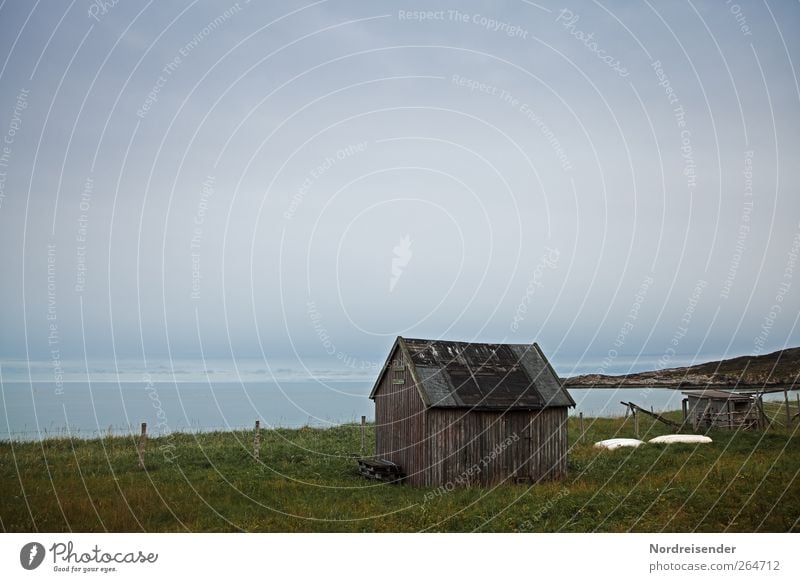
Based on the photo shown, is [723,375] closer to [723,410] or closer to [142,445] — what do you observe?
[723,410]

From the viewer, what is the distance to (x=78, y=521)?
13273mm

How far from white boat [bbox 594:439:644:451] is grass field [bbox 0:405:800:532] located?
858mm

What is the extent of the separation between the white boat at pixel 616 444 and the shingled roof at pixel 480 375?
5369 millimetres

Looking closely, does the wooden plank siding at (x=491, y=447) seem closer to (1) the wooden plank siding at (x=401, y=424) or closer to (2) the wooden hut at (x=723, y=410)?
(1) the wooden plank siding at (x=401, y=424)

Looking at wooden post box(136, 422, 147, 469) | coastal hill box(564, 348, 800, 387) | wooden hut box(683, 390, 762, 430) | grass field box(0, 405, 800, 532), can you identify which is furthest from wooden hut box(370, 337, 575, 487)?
wooden hut box(683, 390, 762, 430)

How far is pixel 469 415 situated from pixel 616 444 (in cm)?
923

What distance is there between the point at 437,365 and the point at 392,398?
7.26ft

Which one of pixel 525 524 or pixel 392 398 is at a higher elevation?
pixel 392 398

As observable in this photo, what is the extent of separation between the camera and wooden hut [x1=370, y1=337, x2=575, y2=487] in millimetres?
19750

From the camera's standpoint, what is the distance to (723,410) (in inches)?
1188

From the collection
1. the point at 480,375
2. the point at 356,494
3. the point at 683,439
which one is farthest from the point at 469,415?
the point at 683,439
